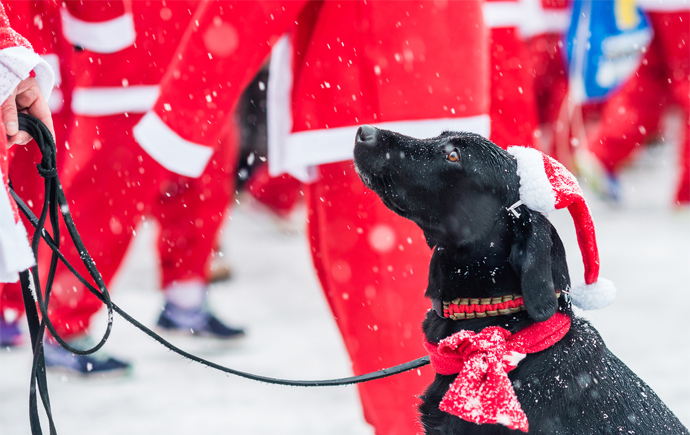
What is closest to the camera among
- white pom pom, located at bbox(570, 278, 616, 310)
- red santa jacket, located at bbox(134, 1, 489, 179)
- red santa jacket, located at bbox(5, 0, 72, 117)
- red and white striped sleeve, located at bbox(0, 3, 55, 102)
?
red and white striped sleeve, located at bbox(0, 3, 55, 102)

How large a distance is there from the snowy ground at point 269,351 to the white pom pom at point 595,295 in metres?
1.11

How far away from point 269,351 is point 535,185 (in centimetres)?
194

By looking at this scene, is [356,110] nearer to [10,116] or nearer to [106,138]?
[10,116]

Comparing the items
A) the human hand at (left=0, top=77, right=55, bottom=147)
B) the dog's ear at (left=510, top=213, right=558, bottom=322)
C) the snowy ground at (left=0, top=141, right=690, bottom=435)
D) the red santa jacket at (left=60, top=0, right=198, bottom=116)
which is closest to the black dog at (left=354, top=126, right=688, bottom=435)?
the dog's ear at (left=510, top=213, right=558, bottom=322)

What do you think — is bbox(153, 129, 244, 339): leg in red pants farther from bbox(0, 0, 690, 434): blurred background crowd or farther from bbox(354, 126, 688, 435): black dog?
bbox(354, 126, 688, 435): black dog

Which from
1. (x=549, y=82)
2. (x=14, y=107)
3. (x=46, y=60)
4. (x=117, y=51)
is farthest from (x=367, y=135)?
(x=549, y=82)

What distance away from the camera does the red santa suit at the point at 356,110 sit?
6.55 ft

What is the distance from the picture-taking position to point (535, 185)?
148 cm

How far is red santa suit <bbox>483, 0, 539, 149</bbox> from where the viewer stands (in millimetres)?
2859

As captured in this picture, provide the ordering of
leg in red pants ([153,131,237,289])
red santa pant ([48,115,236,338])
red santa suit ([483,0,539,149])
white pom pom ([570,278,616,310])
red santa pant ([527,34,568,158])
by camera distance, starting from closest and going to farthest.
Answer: white pom pom ([570,278,616,310]) → red santa pant ([48,115,236,338]) → red santa suit ([483,0,539,149]) → leg in red pants ([153,131,237,289]) → red santa pant ([527,34,568,158])

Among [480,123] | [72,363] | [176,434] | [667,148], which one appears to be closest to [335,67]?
[480,123]

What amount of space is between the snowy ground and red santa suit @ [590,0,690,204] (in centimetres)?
93

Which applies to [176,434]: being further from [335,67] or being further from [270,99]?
[335,67]

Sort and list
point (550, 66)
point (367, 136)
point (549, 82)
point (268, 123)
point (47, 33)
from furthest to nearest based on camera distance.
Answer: point (549, 82), point (550, 66), point (47, 33), point (268, 123), point (367, 136)
